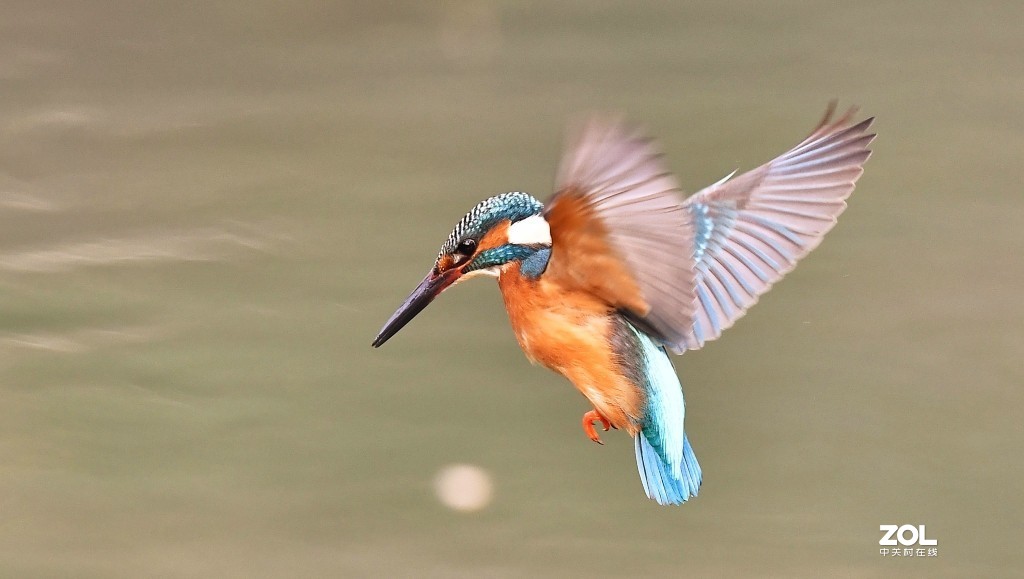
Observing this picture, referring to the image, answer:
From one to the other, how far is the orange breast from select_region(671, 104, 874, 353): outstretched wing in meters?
0.14

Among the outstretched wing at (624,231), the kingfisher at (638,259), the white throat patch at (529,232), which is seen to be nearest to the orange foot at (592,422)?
the kingfisher at (638,259)

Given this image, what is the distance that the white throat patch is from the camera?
3.65 feet

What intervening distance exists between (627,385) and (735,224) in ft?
0.95

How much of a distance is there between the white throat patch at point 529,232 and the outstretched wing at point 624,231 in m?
0.02

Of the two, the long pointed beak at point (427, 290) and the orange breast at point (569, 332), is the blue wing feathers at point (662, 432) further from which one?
the long pointed beak at point (427, 290)

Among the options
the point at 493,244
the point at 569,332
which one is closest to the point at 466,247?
the point at 493,244

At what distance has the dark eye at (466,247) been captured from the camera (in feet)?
3.68

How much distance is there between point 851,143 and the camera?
1395 mm

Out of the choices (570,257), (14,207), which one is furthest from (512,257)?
(14,207)

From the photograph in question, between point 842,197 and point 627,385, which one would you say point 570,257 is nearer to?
point 627,385

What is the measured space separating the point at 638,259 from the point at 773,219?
1.28 ft

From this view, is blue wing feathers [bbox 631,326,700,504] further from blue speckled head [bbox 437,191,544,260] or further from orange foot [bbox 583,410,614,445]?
blue speckled head [bbox 437,191,544,260]

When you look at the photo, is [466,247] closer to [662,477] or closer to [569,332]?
[569,332]

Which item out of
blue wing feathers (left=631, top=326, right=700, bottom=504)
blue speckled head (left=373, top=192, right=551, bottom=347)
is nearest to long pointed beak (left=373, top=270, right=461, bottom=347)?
blue speckled head (left=373, top=192, right=551, bottom=347)
